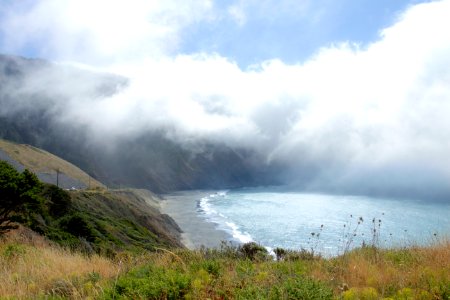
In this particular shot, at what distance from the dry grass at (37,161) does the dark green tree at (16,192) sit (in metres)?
138

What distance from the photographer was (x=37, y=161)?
173 metres

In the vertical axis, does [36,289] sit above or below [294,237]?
above

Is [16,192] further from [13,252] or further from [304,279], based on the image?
[304,279]

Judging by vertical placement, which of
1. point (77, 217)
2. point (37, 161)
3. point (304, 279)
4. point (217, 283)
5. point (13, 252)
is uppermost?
point (37, 161)

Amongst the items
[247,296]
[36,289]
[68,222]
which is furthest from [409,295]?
[68,222]

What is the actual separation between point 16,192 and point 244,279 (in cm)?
2563

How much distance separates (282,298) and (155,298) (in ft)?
6.48

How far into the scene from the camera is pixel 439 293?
5.88 m

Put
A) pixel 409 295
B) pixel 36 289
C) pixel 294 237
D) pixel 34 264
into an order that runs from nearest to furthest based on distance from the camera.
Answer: pixel 409 295
pixel 36 289
pixel 34 264
pixel 294 237

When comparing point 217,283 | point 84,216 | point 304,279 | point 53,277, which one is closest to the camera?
point 304,279

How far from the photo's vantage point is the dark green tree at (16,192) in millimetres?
27312

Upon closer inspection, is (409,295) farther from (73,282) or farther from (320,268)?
(73,282)

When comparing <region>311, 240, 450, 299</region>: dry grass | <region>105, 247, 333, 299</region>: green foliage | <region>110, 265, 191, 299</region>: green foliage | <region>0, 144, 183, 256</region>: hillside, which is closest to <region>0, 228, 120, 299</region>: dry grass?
<region>110, 265, 191, 299</region>: green foliage

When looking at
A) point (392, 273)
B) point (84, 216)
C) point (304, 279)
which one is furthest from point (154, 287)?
point (84, 216)
